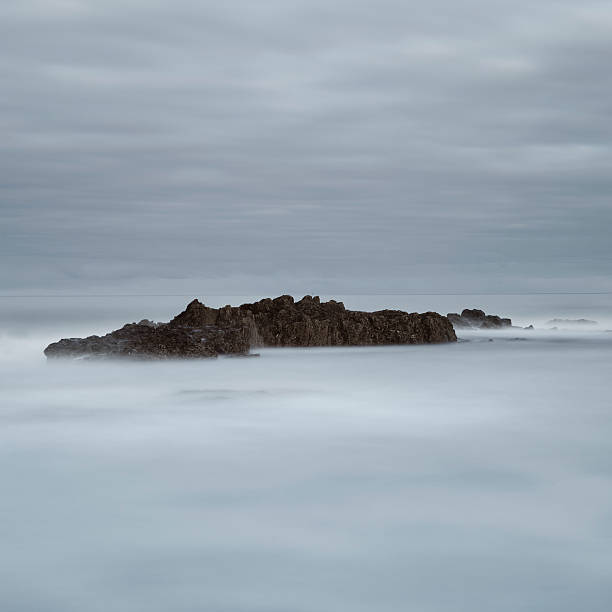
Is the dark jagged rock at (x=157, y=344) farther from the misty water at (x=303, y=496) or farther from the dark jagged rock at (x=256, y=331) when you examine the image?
the misty water at (x=303, y=496)

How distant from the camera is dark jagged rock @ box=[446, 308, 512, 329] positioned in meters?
38.1

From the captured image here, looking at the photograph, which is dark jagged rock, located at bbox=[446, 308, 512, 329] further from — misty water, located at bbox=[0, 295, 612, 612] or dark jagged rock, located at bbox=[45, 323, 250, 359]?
misty water, located at bbox=[0, 295, 612, 612]

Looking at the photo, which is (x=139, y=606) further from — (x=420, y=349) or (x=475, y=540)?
(x=420, y=349)

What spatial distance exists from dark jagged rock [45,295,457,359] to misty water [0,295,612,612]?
3.92m

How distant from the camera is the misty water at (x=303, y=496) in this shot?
620cm

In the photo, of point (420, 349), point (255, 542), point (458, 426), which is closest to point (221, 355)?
point (420, 349)

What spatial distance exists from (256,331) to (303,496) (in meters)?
17.7

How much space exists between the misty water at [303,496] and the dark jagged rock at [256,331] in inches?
154

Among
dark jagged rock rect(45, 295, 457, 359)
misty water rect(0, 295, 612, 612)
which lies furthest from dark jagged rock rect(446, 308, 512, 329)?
misty water rect(0, 295, 612, 612)

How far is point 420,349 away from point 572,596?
20.0m

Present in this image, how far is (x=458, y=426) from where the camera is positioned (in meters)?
13.0

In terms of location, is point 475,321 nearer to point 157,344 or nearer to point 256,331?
point 256,331

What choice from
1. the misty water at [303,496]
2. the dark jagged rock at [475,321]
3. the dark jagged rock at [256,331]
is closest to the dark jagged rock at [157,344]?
the dark jagged rock at [256,331]

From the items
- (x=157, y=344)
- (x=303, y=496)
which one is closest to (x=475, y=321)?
(x=157, y=344)
